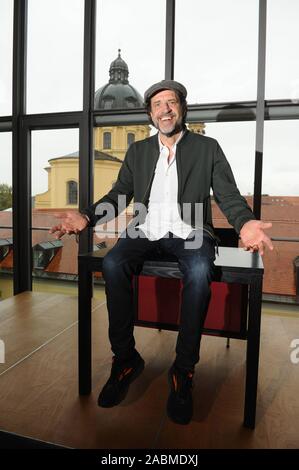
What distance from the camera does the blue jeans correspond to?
129cm

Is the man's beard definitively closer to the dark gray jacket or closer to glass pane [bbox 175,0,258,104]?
the dark gray jacket

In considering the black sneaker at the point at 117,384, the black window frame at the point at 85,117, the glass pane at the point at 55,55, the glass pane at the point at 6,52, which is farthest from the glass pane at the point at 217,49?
the black sneaker at the point at 117,384

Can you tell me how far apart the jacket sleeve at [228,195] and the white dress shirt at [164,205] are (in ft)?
0.62

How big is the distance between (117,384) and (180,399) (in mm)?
271

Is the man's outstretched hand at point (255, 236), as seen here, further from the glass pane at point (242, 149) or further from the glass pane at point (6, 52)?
the glass pane at point (6, 52)

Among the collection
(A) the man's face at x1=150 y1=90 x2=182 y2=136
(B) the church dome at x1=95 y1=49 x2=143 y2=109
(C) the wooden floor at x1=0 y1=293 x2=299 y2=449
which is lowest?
(C) the wooden floor at x1=0 y1=293 x2=299 y2=449

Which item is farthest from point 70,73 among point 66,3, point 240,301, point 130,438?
point 130,438

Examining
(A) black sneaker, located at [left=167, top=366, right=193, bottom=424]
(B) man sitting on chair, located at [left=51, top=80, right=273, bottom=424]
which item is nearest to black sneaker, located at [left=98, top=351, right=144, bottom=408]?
(B) man sitting on chair, located at [left=51, top=80, right=273, bottom=424]

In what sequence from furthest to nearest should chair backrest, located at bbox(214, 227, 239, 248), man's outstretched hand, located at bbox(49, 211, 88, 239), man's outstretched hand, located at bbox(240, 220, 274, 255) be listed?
chair backrest, located at bbox(214, 227, 239, 248)
man's outstretched hand, located at bbox(49, 211, 88, 239)
man's outstretched hand, located at bbox(240, 220, 274, 255)

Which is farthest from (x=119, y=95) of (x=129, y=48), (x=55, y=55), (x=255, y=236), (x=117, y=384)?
(x=117, y=384)

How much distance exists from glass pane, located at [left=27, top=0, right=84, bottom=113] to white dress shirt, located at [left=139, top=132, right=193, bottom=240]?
1.79 metres

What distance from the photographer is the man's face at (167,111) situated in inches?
64.1

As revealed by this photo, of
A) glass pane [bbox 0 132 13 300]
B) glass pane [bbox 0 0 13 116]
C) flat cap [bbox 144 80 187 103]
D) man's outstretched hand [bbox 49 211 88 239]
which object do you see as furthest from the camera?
glass pane [bbox 0 132 13 300]
